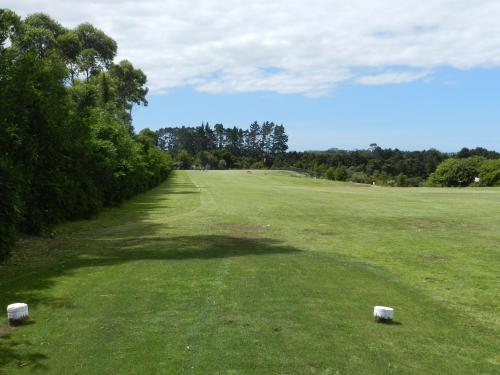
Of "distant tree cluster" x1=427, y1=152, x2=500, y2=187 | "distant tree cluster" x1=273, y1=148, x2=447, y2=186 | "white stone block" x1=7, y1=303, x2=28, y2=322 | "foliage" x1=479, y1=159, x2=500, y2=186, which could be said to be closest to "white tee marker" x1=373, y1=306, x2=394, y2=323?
"white stone block" x1=7, y1=303, x2=28, y2=322

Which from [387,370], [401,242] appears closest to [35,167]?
[401,242]

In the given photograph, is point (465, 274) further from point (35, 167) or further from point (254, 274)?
point (35, 167)

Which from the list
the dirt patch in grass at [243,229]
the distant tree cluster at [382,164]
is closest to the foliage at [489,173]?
the distant tree cluster at [382,164]

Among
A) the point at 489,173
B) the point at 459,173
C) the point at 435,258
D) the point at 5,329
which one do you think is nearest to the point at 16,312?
the point at 5,329

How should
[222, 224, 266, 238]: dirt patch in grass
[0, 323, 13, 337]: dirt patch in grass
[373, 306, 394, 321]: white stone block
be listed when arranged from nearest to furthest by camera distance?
[0, 323, 13, 337]: dirt patch in grass
[373, 306, 394, 321]: white stone block
[222, 224, 266, 238]: dirt patch in grass

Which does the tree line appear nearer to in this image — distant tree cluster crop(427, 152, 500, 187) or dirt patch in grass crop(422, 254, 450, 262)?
dirt patch in grass crop(422, 254, 450, 262)

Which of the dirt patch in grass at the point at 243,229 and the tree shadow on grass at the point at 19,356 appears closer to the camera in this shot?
the tree shadow on grass at the point at 19,356

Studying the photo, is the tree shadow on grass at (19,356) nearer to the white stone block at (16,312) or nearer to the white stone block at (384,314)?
the white stone block at (16,312)

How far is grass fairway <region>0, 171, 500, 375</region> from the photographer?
5.89 metres

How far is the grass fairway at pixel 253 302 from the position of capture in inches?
232

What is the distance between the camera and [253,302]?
26.8 feet

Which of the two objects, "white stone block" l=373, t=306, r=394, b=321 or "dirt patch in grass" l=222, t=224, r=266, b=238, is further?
"dirt patch in grass" l=222, t=224, r=266, b=238

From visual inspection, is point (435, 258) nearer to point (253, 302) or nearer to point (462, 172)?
point (253, 302)

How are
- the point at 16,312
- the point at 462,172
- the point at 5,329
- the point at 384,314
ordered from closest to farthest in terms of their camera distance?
the point at 5,329 < the point at 16,312 < the point at 384,314 < the point at 462,172
